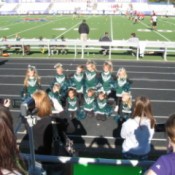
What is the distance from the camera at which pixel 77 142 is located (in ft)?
26.1

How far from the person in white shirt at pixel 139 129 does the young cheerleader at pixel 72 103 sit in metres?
4.41

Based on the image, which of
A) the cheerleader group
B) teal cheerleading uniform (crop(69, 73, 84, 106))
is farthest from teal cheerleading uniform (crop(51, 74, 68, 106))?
teal cheerleading uniform (crop(69, 73, 84, 106))

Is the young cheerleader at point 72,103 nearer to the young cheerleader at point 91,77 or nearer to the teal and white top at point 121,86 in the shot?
the young cheerleader at point 91,77

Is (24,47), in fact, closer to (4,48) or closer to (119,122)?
(4,48)

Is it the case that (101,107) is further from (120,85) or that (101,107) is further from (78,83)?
(78,83)

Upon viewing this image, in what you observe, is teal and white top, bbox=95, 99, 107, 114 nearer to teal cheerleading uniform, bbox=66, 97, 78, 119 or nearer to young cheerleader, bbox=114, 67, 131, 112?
young cheerleader, bbox=114, 67, 131, 112

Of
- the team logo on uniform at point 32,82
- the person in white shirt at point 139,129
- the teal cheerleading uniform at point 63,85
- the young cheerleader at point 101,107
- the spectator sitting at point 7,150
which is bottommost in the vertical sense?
the young cheerleader at point 101,107

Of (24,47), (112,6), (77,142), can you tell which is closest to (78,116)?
(77,142)

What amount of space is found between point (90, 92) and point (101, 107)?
0.51m

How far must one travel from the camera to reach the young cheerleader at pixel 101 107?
933 centimetres

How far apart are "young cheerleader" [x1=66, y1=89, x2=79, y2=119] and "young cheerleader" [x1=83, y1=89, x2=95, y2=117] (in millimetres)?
278

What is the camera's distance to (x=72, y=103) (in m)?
9.49

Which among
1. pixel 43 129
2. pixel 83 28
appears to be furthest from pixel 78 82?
pixel 83 28

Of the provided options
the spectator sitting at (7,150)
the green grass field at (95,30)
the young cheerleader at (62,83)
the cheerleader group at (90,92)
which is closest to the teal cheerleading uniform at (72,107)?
the cheerleader group at (90,92)
